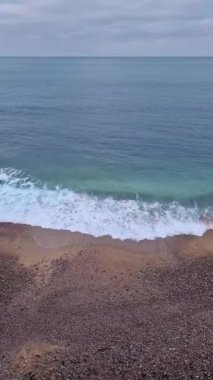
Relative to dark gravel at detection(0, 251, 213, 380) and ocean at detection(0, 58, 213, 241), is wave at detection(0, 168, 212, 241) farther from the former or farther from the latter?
dark gravel at detection(0, 251, 213, 380)

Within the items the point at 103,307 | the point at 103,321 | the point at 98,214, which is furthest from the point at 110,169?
the point at 103,321

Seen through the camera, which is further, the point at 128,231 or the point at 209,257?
the point at 128,231

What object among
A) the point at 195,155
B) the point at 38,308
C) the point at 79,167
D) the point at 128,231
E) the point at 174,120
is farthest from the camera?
the point at 174,120

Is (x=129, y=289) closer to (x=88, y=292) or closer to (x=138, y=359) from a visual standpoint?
(x=88, y=292)

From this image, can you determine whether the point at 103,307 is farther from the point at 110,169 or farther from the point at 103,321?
the point at 110,169

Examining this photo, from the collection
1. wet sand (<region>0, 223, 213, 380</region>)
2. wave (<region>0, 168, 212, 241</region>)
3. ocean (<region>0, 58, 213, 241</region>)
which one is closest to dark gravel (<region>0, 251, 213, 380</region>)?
wet sand (<region>0, 223, 213, 380</region>)

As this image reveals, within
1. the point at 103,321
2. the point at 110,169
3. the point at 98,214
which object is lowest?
the point at 103,321

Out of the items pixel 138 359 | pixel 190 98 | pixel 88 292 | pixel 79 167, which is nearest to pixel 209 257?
pixel 88 292
